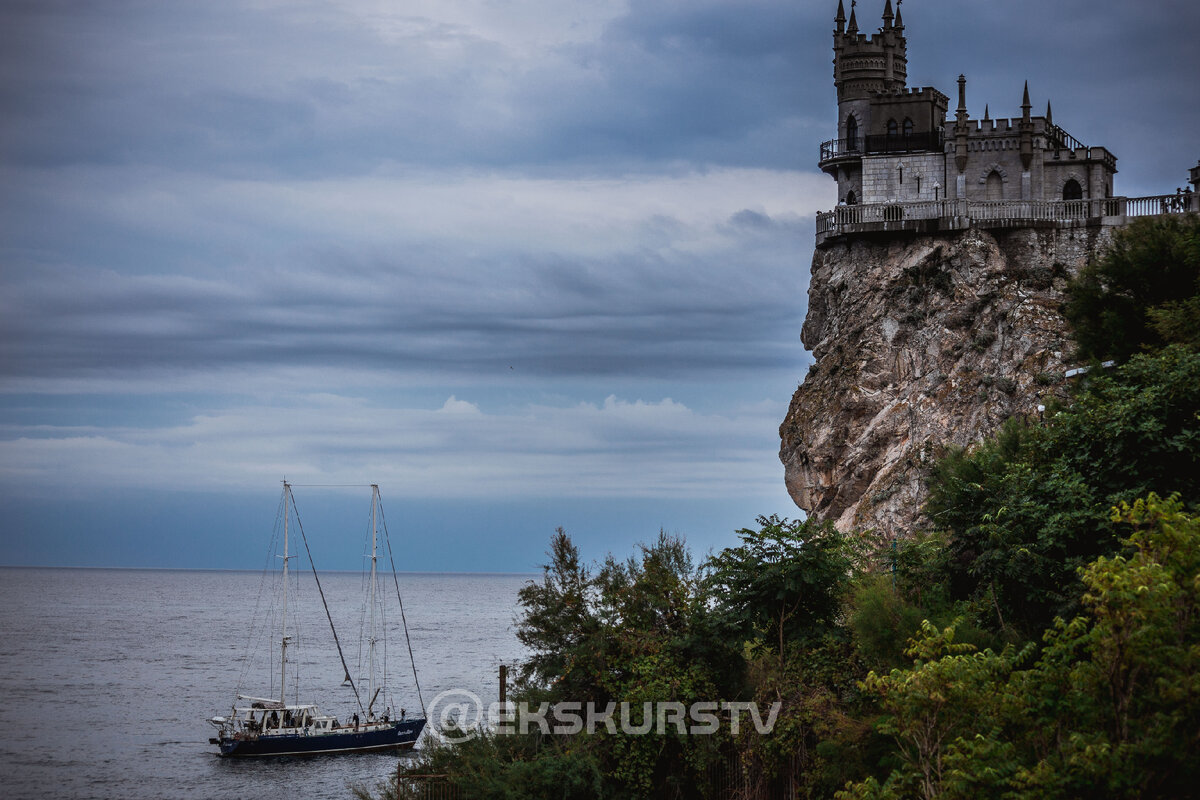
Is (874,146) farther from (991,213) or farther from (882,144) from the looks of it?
(991,213)

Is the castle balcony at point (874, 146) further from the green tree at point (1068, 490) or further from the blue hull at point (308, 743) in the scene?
the blue hull at point (308, 743)

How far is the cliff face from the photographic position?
150 ft

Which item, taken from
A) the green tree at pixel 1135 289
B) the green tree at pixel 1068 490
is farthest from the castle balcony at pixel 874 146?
the green tree at pixel 1068 490

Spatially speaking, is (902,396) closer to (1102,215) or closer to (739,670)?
(1102,215)

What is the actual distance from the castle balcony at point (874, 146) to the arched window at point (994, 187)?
9.04 ft

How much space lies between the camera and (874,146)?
53.1m

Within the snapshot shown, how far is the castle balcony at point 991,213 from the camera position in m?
47.2

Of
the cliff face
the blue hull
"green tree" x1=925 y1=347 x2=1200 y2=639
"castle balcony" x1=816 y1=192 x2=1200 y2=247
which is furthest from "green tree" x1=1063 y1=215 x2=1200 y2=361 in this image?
the blue hull

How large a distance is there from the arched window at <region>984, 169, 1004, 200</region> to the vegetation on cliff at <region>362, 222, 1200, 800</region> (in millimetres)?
17685

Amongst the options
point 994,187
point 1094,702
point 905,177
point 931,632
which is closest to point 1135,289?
point 994,187

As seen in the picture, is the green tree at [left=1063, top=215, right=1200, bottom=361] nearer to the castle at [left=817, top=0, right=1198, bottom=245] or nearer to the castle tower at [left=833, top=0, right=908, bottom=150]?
the castle at [left=817, top=0, right=1198, bottom=245]

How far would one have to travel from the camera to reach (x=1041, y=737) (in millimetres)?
14188

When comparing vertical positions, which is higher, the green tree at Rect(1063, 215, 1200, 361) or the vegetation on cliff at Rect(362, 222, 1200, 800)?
the green tree at Rect(1063, 215, 1200, 361)

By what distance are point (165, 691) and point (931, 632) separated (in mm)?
77392
